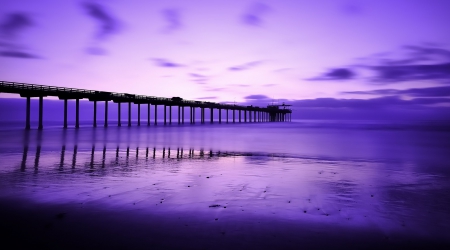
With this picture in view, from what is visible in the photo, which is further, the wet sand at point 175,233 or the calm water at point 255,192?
the calm water at point 255,192

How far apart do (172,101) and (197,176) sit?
223 ft

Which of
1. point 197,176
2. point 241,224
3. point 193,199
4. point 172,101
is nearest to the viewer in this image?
point 241,224

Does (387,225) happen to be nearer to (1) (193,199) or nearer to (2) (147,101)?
(1) (193,199)

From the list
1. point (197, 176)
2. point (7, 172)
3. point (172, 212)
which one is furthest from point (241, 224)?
point (7, 172)

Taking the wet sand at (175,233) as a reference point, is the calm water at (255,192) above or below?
below

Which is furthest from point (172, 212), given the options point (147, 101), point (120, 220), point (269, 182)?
point (147, 101)

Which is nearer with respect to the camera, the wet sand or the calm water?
the wet sand

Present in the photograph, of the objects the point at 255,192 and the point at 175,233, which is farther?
the point at 255,192

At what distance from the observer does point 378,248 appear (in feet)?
14.2

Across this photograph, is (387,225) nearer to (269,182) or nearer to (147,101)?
(269,182)

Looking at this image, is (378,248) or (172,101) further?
(172,101)

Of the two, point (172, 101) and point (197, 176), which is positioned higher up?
point (172, 101)

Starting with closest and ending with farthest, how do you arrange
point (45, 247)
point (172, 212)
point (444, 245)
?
1. point (45, 247)
2. point (444, 245)
3. point (172, 212)

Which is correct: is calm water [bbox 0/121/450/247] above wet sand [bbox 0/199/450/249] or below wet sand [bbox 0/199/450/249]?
below
